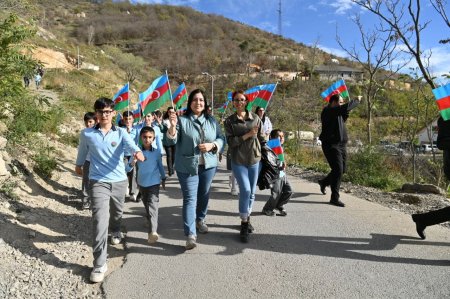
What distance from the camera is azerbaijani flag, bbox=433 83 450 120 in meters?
3.93

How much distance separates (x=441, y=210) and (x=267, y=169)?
2286 millimetres

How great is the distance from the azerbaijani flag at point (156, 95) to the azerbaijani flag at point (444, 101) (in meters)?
3.66

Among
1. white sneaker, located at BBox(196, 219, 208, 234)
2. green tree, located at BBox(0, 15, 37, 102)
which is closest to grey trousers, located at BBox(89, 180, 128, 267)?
white sneaker, located at BBox(196, 219, 208, 234)

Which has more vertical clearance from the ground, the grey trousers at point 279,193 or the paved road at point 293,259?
the grey trousers at point 279,193

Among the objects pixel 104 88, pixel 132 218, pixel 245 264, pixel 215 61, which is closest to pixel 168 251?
pixel 245 264

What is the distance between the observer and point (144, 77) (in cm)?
5416

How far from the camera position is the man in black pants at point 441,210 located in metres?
3.91

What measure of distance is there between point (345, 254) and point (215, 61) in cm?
7713

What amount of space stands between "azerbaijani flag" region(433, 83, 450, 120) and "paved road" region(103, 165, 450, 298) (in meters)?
1.61

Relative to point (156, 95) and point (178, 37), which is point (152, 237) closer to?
point (156, 95)

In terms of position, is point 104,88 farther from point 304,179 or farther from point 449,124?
point 449,124

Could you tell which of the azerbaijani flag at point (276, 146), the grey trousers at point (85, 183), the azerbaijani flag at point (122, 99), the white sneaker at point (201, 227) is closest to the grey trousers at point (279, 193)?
the azerbaijani flag at point (276, 146)

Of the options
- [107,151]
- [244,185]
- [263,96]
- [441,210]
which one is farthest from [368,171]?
[107,151]

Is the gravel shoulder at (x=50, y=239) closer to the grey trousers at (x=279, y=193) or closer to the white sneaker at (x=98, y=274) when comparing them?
the white sneaker at (x=98, y=274)
